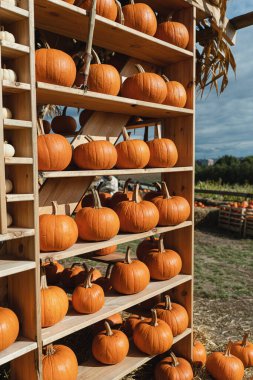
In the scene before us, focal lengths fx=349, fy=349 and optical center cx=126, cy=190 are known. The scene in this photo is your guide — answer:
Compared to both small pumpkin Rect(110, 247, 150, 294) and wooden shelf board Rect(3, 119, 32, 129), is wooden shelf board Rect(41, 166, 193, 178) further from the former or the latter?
small pumpkin Rect(110, 247, 150, 294)

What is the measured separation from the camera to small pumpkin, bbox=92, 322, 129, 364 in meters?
2.50

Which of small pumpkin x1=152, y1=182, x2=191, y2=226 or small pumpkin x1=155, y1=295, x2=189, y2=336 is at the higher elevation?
small pumpkin x1=152, y1=182, x2=191, y2=226

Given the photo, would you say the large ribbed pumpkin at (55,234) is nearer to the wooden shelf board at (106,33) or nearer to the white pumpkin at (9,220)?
A: the white pumpkin at (9,220)

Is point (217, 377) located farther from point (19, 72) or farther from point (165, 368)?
point (19, 72)

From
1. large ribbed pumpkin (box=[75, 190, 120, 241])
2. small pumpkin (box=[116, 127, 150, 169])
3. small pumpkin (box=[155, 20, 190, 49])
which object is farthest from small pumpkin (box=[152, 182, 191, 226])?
small pumpkin (box=[155, 20, 190, 49])

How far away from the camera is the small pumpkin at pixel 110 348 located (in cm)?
250

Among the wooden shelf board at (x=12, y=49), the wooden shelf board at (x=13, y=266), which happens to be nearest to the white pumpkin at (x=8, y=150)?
the wooden shelf board at (x=12, y=49)

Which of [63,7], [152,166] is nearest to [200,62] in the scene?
[152,166]

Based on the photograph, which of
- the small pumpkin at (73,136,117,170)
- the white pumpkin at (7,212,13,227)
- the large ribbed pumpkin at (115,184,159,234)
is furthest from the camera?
the large ribbed pumpkin at (115,184,159,234)

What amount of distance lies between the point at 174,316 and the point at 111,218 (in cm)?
110

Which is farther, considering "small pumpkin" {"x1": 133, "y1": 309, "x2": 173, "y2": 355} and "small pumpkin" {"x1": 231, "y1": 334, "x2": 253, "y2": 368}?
"small pumpkin" {"x1": 231, "y1": 334, "x2": 253, "y2": 368}

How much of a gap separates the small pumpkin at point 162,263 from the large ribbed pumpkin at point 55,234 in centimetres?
95

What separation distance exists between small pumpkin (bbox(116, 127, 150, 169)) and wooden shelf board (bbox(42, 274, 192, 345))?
954mm

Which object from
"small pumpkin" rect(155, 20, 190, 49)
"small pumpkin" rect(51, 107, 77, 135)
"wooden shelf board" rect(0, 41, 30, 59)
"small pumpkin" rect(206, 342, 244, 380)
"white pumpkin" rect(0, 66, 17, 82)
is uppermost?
"small pumpkin" rect(155, 20, 190, 49)
